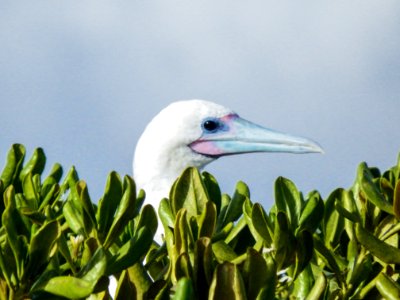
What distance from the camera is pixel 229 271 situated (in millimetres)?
2041

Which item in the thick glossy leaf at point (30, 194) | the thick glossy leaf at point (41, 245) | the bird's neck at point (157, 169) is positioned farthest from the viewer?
the bird's neck at point (157, 169)

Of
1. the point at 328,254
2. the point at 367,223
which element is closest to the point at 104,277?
the point at 328,254

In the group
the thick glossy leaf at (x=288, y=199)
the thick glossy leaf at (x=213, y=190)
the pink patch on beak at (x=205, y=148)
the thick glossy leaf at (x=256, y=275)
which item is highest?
the thick glossy leaf at (x=288, y=199)

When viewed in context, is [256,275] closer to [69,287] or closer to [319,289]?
[319,289]

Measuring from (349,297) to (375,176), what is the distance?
0.83 m

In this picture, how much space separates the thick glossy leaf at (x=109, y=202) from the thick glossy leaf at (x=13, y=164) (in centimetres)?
113

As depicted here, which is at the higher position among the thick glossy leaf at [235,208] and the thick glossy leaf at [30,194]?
the thick glossy leaf at [235,208]

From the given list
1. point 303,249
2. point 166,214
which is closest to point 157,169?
point 166,214

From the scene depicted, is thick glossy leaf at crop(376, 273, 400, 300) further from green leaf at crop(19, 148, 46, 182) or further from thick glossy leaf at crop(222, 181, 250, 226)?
green leaf at crop(19, 148, 46, 182)

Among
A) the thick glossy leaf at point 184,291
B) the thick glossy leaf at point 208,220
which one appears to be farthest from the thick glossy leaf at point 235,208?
the thick glossy leaf at point 184,291

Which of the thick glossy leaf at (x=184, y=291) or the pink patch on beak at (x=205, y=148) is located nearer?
the thick glossy leaf at (x=184, y=291)

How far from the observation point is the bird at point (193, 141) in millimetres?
5684

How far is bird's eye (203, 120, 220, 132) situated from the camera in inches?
244

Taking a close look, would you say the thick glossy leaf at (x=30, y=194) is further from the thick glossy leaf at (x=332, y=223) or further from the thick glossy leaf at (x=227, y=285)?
the thick glossy leaf at (x=227, y=285)
